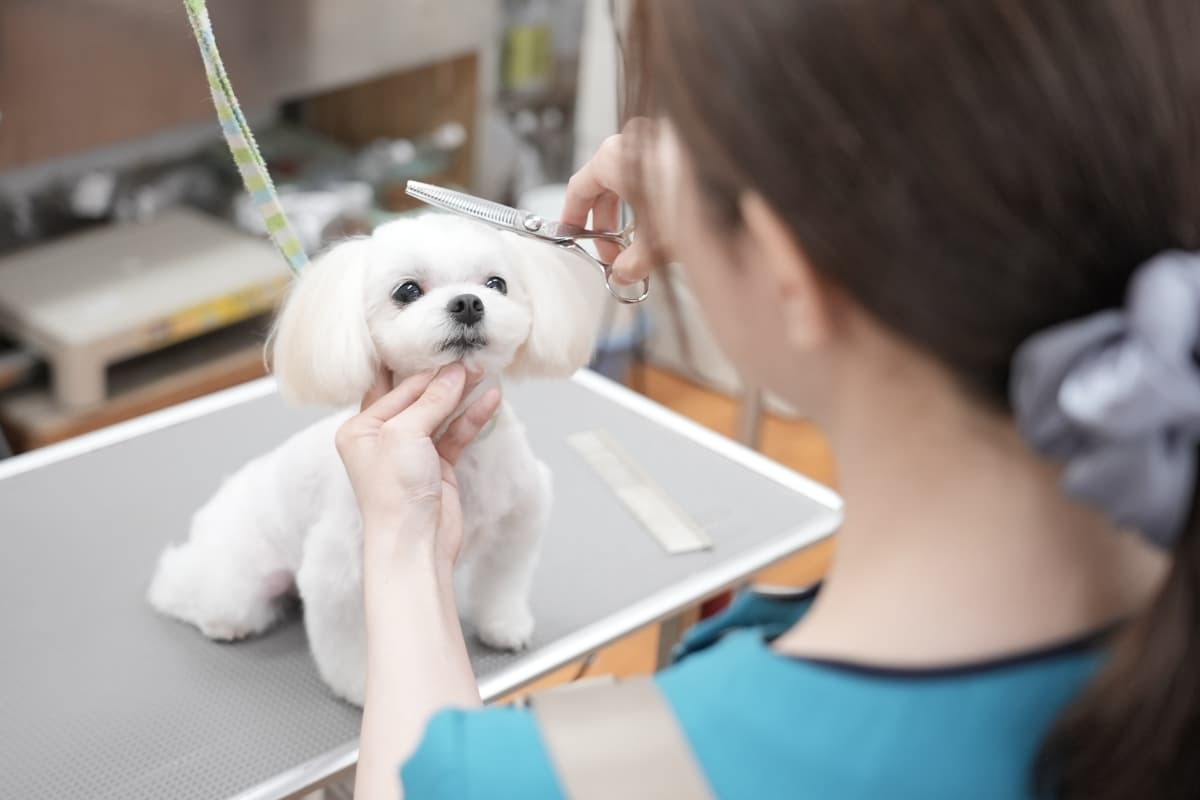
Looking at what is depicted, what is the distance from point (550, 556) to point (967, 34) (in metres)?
0.89

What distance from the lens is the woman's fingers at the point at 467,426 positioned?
1.04m

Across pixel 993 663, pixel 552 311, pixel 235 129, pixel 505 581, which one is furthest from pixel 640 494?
pixel 993 663

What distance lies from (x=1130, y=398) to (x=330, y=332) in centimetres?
66

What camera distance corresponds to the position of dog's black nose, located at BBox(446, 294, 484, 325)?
Answer: 3.22ft

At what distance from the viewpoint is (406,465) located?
3.05ft

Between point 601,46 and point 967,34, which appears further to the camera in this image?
point 601,46

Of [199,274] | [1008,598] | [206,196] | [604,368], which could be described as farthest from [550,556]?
[206,196]

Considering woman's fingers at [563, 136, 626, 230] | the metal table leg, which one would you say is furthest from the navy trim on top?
the metal table leg

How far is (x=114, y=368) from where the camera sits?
224 cm

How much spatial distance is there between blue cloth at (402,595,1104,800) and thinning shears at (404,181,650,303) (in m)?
0.49

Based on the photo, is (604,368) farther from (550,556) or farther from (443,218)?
(443,218)

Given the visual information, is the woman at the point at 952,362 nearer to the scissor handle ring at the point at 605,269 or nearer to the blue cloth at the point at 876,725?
the blue cloth at the point at 876,725

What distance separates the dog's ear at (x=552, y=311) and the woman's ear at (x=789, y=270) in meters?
0.50

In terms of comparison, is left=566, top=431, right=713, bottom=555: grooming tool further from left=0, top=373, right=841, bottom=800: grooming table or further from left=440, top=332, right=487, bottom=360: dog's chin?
left=440, top=332, right=487, bottom=360: dog's chin
